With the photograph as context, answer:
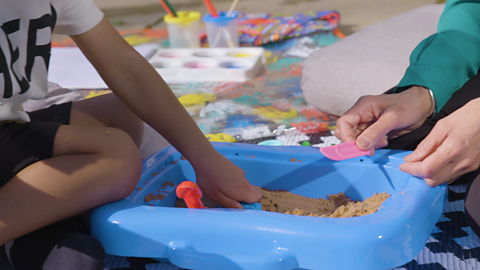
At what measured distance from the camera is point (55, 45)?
2102 millimetres

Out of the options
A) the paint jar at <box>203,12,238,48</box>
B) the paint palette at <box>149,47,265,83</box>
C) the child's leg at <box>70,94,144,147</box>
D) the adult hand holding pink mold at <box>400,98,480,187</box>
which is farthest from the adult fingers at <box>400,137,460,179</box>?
the paint jar at <box>203,12,238,48</box>

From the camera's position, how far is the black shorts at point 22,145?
0.66m

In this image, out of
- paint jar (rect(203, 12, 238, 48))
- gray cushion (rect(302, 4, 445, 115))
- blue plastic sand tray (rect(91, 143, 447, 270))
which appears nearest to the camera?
blue plastic sand tray (rect(91, 143, 447, 270))

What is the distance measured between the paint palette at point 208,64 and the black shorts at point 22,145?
919 millimetres

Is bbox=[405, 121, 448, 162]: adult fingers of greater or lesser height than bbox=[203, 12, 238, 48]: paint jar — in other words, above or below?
above

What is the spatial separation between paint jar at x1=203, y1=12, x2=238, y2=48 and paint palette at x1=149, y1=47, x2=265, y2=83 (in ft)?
0.38

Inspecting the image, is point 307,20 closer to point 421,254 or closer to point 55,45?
point 55,45

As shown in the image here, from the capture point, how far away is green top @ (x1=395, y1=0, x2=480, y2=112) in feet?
2.70

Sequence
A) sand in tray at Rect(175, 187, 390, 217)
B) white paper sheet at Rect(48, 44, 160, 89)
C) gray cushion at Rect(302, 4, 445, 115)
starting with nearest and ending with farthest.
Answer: sand in tray at Rect(175, 187, 390, 217), gray cushion at Rect(302, 4, 445, 115), white paper sheet at Rect(48, 44, 160, 89)

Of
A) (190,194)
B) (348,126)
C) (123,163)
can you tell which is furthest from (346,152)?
(123,163)

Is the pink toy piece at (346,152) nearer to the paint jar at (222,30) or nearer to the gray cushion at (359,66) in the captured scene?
the gray cushion at (359,66)

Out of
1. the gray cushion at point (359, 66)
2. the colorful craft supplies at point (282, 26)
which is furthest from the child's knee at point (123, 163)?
the colorful craft supplies at point (282, 26)

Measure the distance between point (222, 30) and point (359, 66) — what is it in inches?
31.7

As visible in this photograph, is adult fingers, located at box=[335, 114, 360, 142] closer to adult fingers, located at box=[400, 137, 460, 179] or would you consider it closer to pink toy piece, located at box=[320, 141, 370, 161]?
pink toy piece, located at box=[320, 141, 370, 161]
